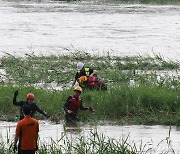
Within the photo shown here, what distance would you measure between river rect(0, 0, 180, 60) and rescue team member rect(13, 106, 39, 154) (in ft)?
57.3

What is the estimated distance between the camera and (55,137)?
12781 millimetres

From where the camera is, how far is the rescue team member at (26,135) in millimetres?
9633

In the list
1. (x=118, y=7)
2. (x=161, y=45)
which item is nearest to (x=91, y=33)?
(x=161, y=45)

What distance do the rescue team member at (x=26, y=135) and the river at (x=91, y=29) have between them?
17465 millimetres

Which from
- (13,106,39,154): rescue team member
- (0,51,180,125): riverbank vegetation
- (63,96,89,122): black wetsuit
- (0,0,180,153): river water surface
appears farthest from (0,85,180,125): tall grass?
(13,106,39,154): rescue team member

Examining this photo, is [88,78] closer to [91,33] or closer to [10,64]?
[10,64]

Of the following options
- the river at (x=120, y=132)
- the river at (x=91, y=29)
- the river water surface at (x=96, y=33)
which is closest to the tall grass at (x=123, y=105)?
the river at (x=120, y=132)

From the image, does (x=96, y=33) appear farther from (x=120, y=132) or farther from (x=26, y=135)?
(x=26, y=135)

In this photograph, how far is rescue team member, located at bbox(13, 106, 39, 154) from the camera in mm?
9633

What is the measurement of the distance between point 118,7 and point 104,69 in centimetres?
4131

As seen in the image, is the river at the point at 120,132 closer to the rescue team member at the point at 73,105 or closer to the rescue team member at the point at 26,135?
the rescue team member at the point at 73,105

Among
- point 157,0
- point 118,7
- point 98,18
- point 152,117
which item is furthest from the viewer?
point 157,0

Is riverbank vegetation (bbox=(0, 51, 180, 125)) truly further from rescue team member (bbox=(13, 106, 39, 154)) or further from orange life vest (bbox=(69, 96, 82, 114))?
rescue team member (bbox=(13, 106, 39, 154))

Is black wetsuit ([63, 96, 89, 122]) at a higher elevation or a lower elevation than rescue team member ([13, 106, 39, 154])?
lower
